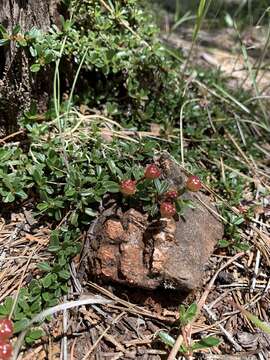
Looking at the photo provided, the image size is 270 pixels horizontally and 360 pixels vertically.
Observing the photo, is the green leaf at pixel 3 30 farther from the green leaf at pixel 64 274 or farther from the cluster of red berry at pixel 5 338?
the cluster of red berry at pixel 5 338

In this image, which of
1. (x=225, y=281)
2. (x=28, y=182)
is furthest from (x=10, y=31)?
(x=225, y=281)

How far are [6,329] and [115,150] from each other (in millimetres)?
1046

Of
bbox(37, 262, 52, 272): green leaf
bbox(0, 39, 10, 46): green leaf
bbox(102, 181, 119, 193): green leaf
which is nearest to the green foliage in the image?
bbox(37, 262, 52, 272): green leaf

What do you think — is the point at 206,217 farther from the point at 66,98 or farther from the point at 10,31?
the point at 10,31

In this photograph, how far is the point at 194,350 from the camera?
1.92 meters

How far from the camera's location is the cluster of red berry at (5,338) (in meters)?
1.65

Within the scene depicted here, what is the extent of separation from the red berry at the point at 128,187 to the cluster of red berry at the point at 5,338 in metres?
0.72

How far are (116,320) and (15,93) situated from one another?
126 centimetres

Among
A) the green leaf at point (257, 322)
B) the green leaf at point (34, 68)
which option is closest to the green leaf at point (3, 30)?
the green leaf at point (34, 68)

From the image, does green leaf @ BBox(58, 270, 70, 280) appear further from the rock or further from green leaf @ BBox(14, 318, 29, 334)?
green leaf @ BBox(14, 318, 29, 334)

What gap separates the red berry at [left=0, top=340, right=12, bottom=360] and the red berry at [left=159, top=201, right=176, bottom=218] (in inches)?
32.1

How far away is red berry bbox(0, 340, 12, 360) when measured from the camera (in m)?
1.65

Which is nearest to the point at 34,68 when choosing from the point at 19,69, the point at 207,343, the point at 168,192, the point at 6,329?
the point at 19,69

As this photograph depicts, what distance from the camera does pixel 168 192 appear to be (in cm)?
210
